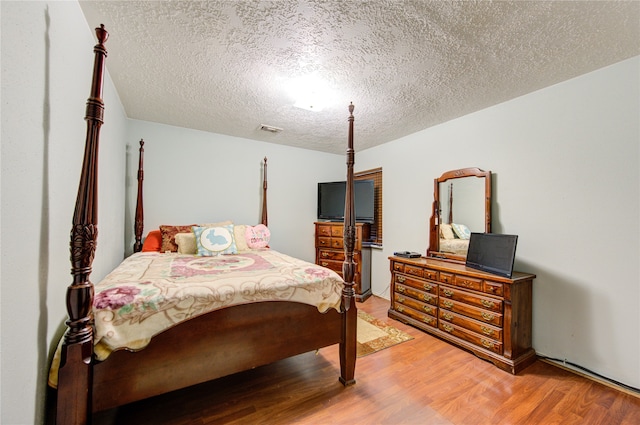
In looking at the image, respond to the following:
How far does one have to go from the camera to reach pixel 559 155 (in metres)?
2.15

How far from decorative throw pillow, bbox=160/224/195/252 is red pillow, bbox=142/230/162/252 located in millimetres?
77

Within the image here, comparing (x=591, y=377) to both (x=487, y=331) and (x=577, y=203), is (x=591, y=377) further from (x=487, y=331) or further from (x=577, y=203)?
(x=577, y=203)

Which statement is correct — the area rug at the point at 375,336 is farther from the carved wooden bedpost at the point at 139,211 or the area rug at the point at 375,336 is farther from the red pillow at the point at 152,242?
the carved wooden bedpost at the point at 139,211

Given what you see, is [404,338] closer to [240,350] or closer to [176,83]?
[240,350]

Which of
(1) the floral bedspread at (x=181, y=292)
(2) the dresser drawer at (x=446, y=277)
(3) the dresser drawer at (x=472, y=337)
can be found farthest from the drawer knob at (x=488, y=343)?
(1) the floral bedspread at (x=181, y=292)

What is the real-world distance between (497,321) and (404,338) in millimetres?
849

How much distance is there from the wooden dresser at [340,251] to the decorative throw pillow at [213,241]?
160cm

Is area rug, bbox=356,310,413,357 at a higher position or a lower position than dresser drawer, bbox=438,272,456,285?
lower

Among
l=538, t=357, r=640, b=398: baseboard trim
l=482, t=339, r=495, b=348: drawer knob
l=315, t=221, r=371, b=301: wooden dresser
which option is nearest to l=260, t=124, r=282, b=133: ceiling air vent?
l=315, t=221, r=371, b=301: wooden dresser

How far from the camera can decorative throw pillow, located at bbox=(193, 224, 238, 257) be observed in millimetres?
2648

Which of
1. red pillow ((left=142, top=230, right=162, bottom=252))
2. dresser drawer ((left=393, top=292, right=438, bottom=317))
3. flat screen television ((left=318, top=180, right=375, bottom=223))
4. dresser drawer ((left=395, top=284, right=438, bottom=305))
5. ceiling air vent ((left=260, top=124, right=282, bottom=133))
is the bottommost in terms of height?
dresser drawer ((left=393, top=292, right=438, bottom=317))

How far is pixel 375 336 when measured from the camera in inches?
101

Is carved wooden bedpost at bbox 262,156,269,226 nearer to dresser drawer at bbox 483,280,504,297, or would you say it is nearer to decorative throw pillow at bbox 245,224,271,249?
decorative throw pillow at bbox 245,224,271,249

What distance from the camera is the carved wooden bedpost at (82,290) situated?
3.31 ft
